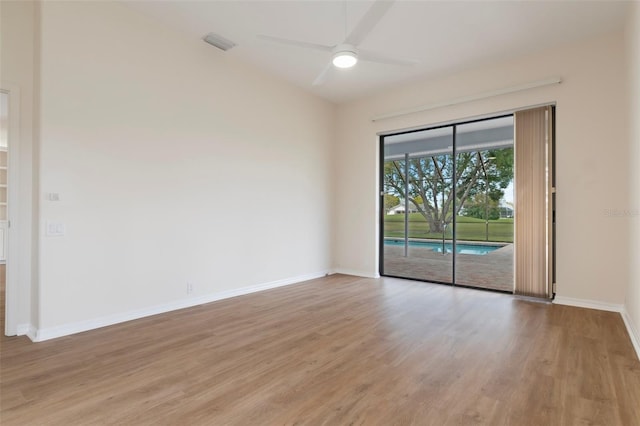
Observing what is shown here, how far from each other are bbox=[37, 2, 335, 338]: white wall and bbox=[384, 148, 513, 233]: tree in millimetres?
2141

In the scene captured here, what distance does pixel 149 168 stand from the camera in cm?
360

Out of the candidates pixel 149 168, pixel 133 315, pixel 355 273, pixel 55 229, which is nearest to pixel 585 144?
pixel 355 273

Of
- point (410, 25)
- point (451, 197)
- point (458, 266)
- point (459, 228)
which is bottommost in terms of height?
point (458, 266)

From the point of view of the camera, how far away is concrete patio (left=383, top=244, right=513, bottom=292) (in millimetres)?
5262

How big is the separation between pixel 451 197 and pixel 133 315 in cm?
467

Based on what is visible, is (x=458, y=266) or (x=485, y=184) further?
(x=458, y=266)

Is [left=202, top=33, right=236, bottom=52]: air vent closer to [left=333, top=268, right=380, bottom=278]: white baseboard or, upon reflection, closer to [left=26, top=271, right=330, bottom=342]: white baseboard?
[left=26, top=271, right=330, bottom=342]: white baseboard

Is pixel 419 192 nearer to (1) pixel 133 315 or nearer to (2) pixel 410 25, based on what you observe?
(2) pixel 410 25

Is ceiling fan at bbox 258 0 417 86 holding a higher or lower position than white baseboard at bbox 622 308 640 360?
higher

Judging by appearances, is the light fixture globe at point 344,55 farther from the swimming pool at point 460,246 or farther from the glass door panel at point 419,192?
the swimming pool at point 460,246

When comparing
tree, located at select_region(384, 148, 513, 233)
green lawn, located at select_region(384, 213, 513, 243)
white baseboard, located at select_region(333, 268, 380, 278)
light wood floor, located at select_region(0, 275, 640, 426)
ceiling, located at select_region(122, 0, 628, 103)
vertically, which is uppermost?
ceiling, located at select_region(122, 0, 628, 103)

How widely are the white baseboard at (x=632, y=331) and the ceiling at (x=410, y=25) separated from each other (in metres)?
3.13

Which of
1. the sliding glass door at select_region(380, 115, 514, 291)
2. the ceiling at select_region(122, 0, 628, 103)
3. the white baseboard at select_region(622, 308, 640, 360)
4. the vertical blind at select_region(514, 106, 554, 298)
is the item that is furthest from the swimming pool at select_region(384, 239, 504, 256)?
the ceiling at select_region(122, 0, 628, 103)

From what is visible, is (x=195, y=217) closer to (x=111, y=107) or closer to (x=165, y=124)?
(x=165, y=124)
